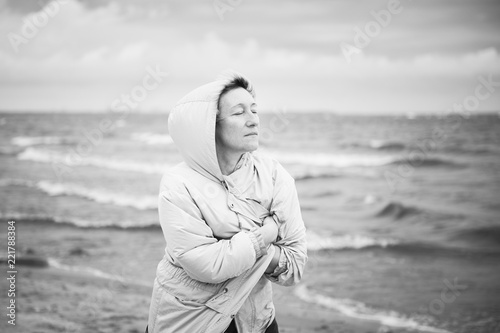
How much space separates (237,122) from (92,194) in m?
15.6

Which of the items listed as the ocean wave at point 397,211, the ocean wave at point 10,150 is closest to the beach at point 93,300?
the ocean wave at point 397,211

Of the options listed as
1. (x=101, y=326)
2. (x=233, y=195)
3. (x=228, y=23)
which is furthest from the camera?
(x=228, y=23)

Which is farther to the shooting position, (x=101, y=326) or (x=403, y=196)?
(x=403, y=196)

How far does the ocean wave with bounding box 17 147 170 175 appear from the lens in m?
24.7

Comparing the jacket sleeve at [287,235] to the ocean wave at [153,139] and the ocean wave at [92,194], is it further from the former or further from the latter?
the ocean wave at [153,139]

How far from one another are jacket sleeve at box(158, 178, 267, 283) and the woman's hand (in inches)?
1.4

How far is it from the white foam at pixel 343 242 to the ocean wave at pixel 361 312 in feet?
9.39

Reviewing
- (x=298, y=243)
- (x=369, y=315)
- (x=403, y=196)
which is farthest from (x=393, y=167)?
(x=298, y=243)

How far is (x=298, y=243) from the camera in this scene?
244 centimetres

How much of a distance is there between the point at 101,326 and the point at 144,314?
68 centimetres

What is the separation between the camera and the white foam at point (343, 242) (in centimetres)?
1045

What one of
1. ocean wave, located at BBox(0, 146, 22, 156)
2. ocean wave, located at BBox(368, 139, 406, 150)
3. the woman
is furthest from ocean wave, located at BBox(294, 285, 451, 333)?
ocean wave, located at BBox(0, 146, 22, 156)

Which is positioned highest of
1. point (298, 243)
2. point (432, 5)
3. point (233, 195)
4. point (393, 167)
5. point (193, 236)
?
point (432, 5)

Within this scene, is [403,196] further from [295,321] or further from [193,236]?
[193,236]
